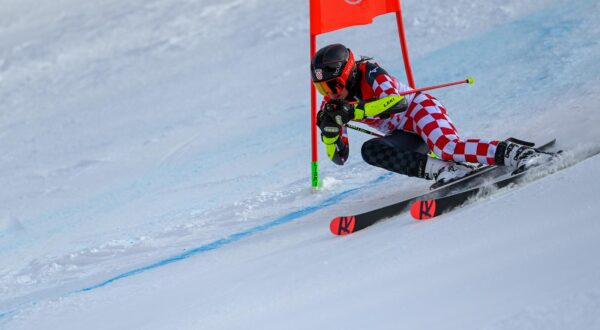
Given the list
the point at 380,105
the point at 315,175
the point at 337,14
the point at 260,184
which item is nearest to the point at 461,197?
the point at 380,105

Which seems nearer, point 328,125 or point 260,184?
point 328,125

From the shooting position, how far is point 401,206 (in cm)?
426

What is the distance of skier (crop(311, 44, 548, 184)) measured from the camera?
4.42 m

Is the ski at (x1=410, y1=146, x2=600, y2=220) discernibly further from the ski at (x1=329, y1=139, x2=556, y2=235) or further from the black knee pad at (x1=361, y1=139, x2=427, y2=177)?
the black knee pad at (x1=361, y1=139, x2=427, y2=177)

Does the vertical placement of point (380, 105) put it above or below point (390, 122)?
above

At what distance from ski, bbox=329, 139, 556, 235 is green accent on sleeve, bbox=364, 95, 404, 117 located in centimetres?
51

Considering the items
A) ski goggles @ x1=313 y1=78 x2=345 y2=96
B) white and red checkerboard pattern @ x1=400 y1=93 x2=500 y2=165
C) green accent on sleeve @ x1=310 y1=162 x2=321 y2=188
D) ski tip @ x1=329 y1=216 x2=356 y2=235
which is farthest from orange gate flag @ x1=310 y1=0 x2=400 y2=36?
ski tip @ x1=329 y1=216 x2=356 y2=235

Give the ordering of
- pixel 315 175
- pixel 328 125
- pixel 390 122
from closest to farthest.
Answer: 1. pixel 328 125
2. pixel 390 122
3. pixel 315 175

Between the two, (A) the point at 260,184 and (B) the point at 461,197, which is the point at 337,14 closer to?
(A) the point at 260,184

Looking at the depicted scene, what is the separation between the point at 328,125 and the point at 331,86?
250mm

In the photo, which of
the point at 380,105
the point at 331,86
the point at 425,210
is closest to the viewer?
the point at 425,210

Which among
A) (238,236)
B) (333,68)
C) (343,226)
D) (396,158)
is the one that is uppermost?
(333,68)

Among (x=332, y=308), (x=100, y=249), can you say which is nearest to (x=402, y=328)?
(x=332, y=308)

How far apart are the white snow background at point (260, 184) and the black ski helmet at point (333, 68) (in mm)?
785
